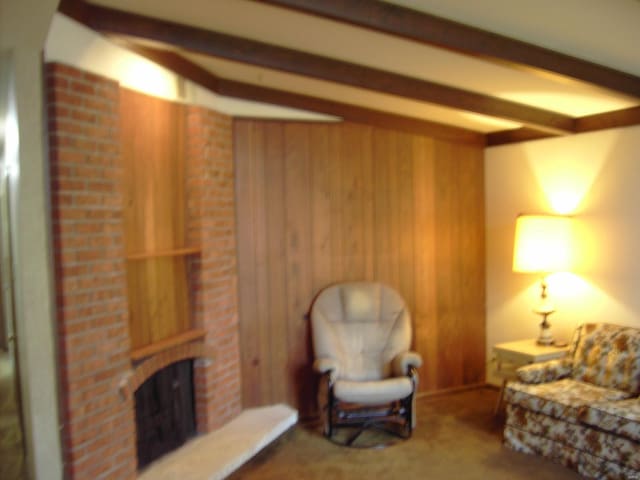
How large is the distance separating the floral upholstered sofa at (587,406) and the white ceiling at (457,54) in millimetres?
1680

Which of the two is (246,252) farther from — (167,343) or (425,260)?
(425,260)

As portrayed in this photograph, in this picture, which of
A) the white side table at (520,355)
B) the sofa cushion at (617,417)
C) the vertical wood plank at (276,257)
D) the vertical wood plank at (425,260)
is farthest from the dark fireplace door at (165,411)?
the sofa cushion at (617,417)

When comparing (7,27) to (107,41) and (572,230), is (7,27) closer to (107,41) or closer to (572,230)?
(107,41)

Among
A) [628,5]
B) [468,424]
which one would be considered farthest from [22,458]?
[628,5]

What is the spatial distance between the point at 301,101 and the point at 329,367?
1983 mm

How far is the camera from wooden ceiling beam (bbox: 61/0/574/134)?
267 cm

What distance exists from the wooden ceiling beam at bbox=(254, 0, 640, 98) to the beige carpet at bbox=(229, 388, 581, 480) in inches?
93.6

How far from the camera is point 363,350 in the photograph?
4203 millimetres

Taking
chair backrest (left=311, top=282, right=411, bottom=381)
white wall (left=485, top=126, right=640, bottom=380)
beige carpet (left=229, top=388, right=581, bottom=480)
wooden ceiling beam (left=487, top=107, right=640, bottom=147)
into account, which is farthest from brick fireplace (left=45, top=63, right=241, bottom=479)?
wooden ceiling beam (left=487, top=107, right=640, bottom=147)

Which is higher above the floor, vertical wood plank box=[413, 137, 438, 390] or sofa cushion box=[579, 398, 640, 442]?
vertical wood plank box=[413, 137, 438, 390]

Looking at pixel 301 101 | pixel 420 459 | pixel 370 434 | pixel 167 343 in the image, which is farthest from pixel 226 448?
pixel 301 101

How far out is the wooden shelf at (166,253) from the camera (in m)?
2.86

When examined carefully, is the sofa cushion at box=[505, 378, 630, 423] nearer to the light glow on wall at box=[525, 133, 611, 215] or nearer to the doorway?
the light glow on wall at box=[525, 133, 611, 215]

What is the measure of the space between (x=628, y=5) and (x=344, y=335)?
2802mm
